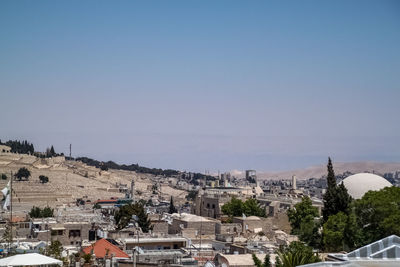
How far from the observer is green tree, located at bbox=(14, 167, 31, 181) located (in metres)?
99.0

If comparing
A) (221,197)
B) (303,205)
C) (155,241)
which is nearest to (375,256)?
(155,241)

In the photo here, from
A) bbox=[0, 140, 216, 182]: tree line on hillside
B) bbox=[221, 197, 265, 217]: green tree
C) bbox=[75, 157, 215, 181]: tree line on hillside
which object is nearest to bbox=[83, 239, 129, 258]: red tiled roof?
bbox=[221, 197, 265, 217]: green tree

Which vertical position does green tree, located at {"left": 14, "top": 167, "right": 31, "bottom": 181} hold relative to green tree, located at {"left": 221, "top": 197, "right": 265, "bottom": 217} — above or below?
above

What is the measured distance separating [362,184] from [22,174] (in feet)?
249

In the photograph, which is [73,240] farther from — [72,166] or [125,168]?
[125,168]

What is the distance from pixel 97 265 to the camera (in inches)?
611

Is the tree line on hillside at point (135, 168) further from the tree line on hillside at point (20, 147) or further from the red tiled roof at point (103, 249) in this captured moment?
the red tiled roof at point (103, 249)

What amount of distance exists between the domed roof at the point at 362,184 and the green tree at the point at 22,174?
74.2 m

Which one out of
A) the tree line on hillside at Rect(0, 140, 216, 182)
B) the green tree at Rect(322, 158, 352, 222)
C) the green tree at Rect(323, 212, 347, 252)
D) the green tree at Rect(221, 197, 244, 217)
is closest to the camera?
the green tree at Rect(323, 212, 347, 252)

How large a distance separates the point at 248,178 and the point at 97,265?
14608 cm

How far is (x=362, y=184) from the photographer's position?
117 feet

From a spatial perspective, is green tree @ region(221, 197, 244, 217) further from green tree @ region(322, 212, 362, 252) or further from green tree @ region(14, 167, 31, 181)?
green tree @ region(14, 167, 31, 181)

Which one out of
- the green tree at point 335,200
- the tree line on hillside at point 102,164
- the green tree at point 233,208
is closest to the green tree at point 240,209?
the green tree at point 233,208

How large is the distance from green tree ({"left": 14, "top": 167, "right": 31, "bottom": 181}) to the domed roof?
7415cm
